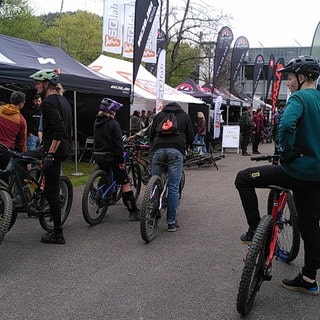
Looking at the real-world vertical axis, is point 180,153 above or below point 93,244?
above

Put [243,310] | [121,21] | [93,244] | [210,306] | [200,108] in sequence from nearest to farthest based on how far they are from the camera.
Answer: [243,310] < [210,306] < [93,244] < [121,21] < [200,108]

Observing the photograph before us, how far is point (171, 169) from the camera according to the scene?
5699 mm

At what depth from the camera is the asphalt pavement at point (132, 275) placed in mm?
3420

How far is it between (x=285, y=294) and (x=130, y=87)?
8488 millimetres

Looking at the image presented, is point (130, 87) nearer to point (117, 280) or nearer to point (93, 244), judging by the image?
point (93, 244)

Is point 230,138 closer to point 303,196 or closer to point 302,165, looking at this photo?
point 303,196

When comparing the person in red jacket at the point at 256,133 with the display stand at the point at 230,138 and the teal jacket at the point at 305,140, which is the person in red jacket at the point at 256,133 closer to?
the display stand at the point at 230,138

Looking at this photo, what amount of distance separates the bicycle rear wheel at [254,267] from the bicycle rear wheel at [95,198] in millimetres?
2880

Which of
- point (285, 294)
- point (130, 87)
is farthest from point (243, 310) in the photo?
point (130, 87)

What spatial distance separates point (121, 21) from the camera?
16281 mm

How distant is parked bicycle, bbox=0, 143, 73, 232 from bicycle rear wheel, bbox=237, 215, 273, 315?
8.78 feet

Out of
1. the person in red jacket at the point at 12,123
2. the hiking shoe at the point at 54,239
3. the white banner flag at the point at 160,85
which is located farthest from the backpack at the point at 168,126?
the white banner flag at the point at 160,85

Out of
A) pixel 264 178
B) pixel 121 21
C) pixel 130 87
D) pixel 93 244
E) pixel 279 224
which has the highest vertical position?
pixel 121 21

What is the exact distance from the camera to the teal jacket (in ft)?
10.9
